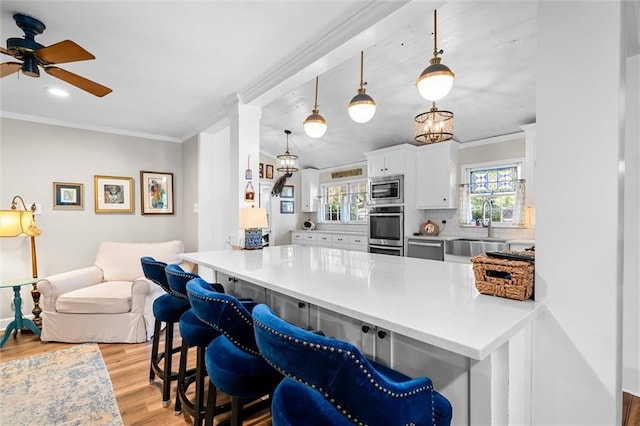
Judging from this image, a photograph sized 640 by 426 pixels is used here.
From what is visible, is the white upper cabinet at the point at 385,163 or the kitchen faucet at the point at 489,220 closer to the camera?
the kitchen faucet at the point at 489,220

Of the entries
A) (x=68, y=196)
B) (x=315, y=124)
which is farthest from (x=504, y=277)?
(x=68, y=196)

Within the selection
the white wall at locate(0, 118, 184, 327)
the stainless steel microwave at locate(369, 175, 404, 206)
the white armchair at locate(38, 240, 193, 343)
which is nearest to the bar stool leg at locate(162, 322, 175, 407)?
the white armchair at locate(38, 240, 193, 343)

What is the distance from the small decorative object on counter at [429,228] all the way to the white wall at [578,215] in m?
3.73

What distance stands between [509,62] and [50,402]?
14.8 feet

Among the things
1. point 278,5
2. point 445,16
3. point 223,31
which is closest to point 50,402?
point 223,31

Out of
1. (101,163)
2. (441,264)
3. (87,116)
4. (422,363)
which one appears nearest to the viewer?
(422,363)

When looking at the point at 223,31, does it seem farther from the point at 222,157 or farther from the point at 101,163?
the point at 101,163

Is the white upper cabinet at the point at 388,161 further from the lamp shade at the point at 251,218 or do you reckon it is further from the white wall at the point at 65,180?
the white wall at the point at 65,180

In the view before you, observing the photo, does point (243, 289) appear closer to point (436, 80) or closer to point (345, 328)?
point (345, 328)

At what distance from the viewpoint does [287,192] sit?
680cm

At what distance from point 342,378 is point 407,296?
23.6 inches

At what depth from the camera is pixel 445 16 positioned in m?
2.25

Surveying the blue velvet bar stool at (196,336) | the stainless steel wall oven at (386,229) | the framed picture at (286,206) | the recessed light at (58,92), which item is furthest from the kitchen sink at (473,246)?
the recessed light at (58,92)

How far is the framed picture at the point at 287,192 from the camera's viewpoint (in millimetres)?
6699
